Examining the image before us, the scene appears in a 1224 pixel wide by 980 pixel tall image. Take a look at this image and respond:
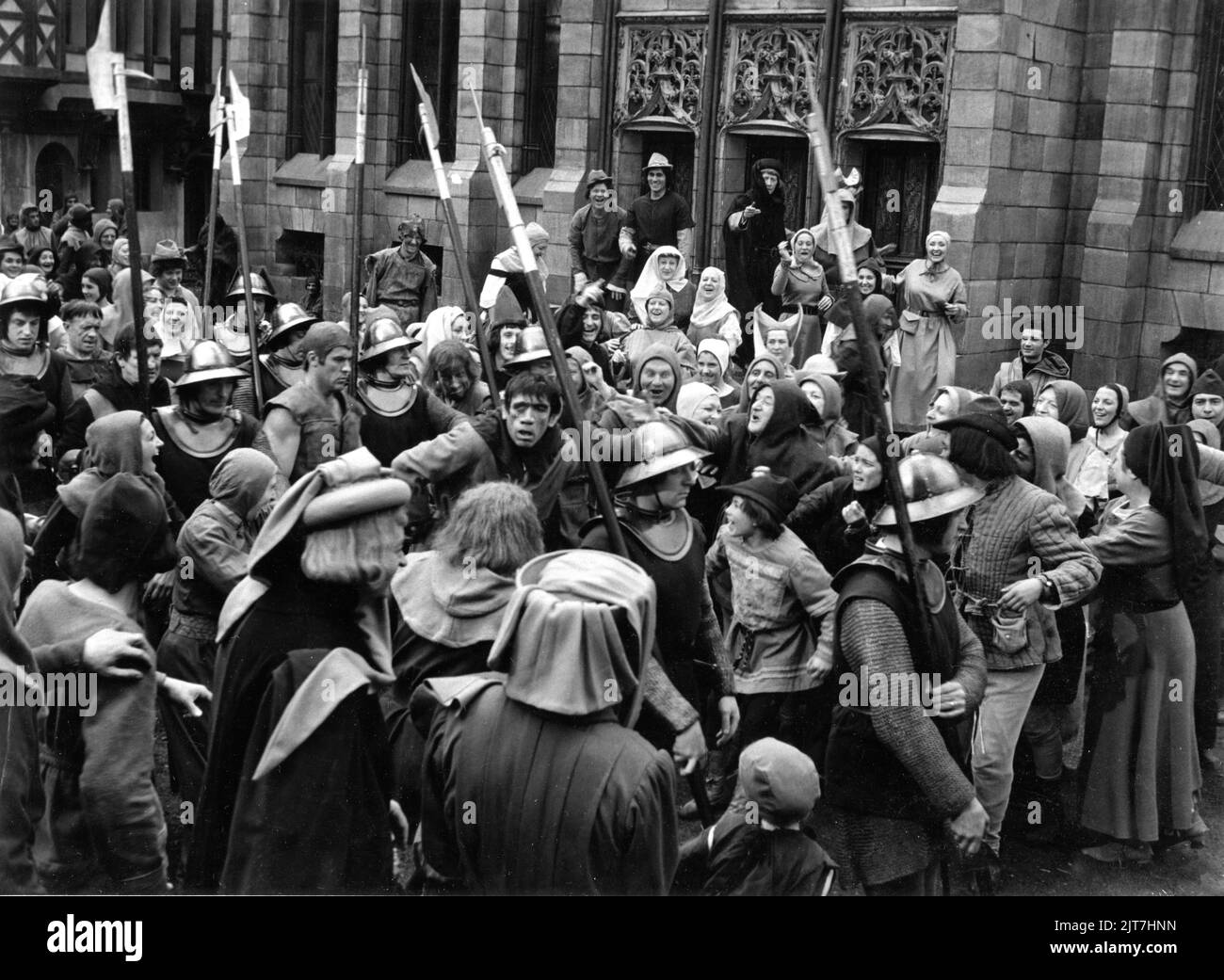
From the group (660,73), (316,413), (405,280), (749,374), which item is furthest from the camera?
(660,73)

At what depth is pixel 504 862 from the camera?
11.6 feet

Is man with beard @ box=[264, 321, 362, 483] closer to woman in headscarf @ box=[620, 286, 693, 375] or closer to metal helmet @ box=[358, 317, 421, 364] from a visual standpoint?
metal helmet @ box=[358, 317, 421, 364]

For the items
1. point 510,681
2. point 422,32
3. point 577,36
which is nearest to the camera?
point 510,681

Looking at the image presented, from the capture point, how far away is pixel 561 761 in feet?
11.3

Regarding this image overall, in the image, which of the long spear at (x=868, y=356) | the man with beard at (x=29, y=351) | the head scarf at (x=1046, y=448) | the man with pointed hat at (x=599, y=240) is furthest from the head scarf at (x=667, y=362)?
the man with pointed hat at (x=599, y=240)

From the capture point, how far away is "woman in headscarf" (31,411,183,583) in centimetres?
546

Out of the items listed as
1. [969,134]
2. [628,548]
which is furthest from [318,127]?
[628,548]

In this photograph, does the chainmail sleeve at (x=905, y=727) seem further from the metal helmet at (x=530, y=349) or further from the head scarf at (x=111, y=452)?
the metal helmet at (x=530, y=349)

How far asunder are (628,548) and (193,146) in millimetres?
22430

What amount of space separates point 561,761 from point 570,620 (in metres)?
0.32

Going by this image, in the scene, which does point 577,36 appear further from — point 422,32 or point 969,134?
point 969,134

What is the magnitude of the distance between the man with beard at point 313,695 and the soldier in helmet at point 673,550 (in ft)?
5.67

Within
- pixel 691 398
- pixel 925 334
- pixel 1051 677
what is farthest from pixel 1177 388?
pixel 925 334

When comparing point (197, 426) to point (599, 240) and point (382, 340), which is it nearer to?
point (382, 340)
